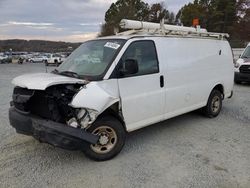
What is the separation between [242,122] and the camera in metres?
5.93

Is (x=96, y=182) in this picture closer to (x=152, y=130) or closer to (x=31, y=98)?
(x=31, y=98)

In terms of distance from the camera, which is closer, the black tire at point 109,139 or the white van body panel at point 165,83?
the white van body panel at point 165,83

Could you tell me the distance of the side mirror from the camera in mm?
4066

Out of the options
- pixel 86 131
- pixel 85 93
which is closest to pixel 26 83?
pixel 85 93

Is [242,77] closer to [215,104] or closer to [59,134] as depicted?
[215,104]

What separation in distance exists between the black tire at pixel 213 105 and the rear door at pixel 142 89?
6.08ft

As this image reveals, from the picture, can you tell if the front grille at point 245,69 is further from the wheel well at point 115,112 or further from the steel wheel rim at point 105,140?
the steel wheel rim at point 105,140

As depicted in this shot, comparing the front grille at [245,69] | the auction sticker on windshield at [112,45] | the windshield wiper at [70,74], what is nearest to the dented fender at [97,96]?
the windshield wiper at [70,74]

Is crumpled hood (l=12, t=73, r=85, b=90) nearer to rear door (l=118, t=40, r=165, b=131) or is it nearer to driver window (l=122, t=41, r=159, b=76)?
rear door (l=118, t=40, r=165, b=131)

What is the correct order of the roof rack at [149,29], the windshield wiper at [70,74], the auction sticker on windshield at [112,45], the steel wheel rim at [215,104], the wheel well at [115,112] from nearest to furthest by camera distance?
the wheel well at [115,112] → the windshield wiper at [70,74] → the auction sticker on windshield at [112,45] → the roof rack at [149,29] → the steel wheel rim at [215,104]

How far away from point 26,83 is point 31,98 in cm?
24

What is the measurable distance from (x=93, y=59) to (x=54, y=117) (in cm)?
123

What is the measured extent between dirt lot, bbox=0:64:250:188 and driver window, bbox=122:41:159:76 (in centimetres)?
134

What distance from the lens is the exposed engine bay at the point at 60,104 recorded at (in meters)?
3.70
